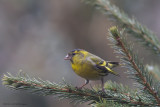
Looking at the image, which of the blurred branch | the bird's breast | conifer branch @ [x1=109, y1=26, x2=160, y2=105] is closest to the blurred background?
the bird's breast

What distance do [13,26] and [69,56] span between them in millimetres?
6117

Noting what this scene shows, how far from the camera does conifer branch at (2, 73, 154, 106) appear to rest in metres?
1.59

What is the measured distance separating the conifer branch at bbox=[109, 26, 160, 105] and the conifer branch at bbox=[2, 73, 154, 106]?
0.44 ft

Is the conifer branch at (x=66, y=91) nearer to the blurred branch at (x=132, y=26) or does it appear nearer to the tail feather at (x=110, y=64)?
the blurred branch at (x=132, y=26)

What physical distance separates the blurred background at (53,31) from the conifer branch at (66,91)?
4.45 metres

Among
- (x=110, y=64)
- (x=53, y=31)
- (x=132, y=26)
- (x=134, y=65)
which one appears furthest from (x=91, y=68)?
(x=53, y=31)

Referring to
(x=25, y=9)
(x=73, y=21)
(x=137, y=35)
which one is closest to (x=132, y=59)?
(x=137, y=35)

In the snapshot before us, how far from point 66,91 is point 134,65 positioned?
0.60 metres

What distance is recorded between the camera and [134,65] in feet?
4.60

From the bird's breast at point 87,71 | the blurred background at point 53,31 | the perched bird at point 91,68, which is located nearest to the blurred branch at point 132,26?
the perched bird at point 91,68

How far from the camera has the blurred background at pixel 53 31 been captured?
271 inches

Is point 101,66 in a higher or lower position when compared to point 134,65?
Answer: higher

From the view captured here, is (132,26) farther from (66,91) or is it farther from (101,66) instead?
(66,91)

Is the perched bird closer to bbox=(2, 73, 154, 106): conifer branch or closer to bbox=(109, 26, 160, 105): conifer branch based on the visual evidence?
bbox=(2, 73, 154, 106): conifer branch
